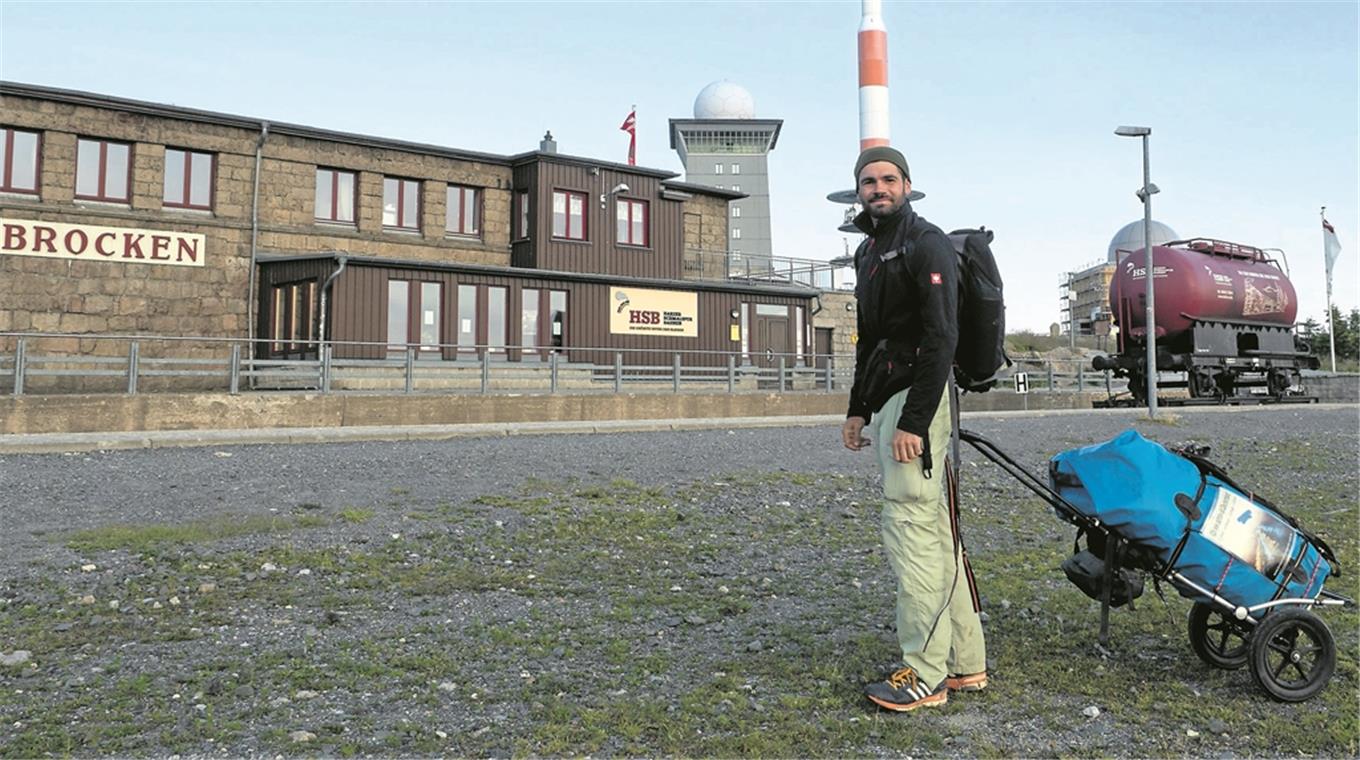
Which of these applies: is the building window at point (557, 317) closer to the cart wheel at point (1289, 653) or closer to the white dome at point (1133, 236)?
the cart wheel at point (1289, 653)

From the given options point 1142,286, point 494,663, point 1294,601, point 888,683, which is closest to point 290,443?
point 494,663

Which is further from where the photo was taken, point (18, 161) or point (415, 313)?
point (415, 313)

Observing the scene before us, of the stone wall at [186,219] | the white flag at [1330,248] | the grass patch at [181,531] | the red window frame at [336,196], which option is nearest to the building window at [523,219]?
the stone wall at [186,219]

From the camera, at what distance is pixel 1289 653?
3211 mm

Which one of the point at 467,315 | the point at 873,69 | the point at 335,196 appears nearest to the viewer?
the point at 467,315

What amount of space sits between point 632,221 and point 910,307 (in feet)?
81.2

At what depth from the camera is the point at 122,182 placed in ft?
69.5

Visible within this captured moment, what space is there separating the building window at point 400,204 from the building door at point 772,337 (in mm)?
10832

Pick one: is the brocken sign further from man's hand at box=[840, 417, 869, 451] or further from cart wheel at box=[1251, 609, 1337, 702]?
cart wheel at box=[1251, 609, 1337, 702]

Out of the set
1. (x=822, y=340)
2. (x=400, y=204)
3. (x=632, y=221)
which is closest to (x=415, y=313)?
(x=400, y=204)

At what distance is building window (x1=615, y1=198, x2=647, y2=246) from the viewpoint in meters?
27.2

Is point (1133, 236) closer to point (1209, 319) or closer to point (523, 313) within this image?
point (1209, 319)

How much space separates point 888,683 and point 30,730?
2.81 metres

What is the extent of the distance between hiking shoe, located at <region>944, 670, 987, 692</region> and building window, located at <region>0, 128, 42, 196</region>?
23.8 meters
